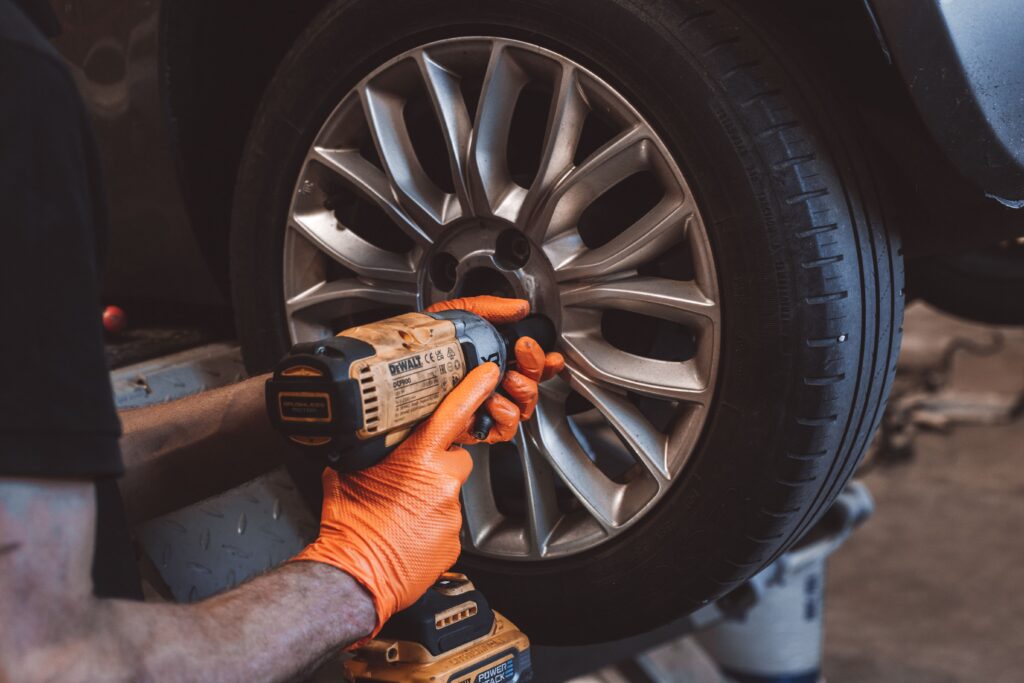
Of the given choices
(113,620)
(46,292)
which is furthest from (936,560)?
(46,292)

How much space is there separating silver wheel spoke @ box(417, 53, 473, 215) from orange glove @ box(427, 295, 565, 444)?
147 millimetres

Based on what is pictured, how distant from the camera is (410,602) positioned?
1.23 meters

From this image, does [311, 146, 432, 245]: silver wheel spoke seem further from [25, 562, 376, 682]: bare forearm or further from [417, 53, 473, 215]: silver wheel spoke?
[25, 562, 376, 682]: bare forearm

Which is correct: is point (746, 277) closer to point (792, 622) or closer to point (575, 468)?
point (575, 468)

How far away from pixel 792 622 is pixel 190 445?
1.83m

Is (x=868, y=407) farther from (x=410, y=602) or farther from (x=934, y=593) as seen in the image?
(x=934, y=593)

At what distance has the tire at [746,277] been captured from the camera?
119 centimetres

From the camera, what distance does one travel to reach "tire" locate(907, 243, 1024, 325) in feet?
7.77

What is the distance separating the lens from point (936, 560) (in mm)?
4090

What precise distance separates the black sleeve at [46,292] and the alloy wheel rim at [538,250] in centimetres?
60

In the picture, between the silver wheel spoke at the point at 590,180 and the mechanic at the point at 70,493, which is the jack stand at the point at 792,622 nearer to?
the silver wheel spoke at the point at 590,180

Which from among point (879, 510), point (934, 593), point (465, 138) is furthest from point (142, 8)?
point (879, 510)

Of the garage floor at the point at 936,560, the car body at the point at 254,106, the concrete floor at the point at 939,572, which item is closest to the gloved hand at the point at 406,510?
the car body at the point at 254,106

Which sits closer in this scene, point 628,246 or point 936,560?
point 628,246
